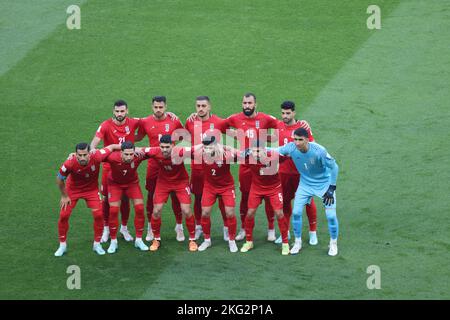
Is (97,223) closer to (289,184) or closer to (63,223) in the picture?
(63,223)

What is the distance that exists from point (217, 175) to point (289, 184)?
1.24m

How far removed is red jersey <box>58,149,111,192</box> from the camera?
50.7ft

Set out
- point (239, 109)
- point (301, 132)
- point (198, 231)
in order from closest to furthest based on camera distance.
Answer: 1. point (301, 132)
2. point (198, 231)
3. point (239, 109)

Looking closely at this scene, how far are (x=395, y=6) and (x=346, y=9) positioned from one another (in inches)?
47.6

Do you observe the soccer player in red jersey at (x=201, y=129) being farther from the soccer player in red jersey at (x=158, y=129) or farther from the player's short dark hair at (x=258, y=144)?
the player's short dark hair at (x=258, y=144)

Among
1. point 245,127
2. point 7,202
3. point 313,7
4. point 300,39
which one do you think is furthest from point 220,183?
point 313,7

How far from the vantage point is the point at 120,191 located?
52.5ft

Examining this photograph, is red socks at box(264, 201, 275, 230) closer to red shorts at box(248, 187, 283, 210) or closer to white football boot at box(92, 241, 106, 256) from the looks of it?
red shorts at box(248, 187, 283, 210)

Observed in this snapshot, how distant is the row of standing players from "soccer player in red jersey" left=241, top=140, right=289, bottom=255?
0.05 ft

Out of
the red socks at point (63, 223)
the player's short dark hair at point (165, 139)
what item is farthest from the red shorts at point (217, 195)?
the red socks at point (63, 223)

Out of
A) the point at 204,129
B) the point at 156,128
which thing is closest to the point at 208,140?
the point at 204,129

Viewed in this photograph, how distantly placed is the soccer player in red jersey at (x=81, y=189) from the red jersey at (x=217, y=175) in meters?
1.49

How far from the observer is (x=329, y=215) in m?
15.6

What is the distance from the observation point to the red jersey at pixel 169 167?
15.7 metres
